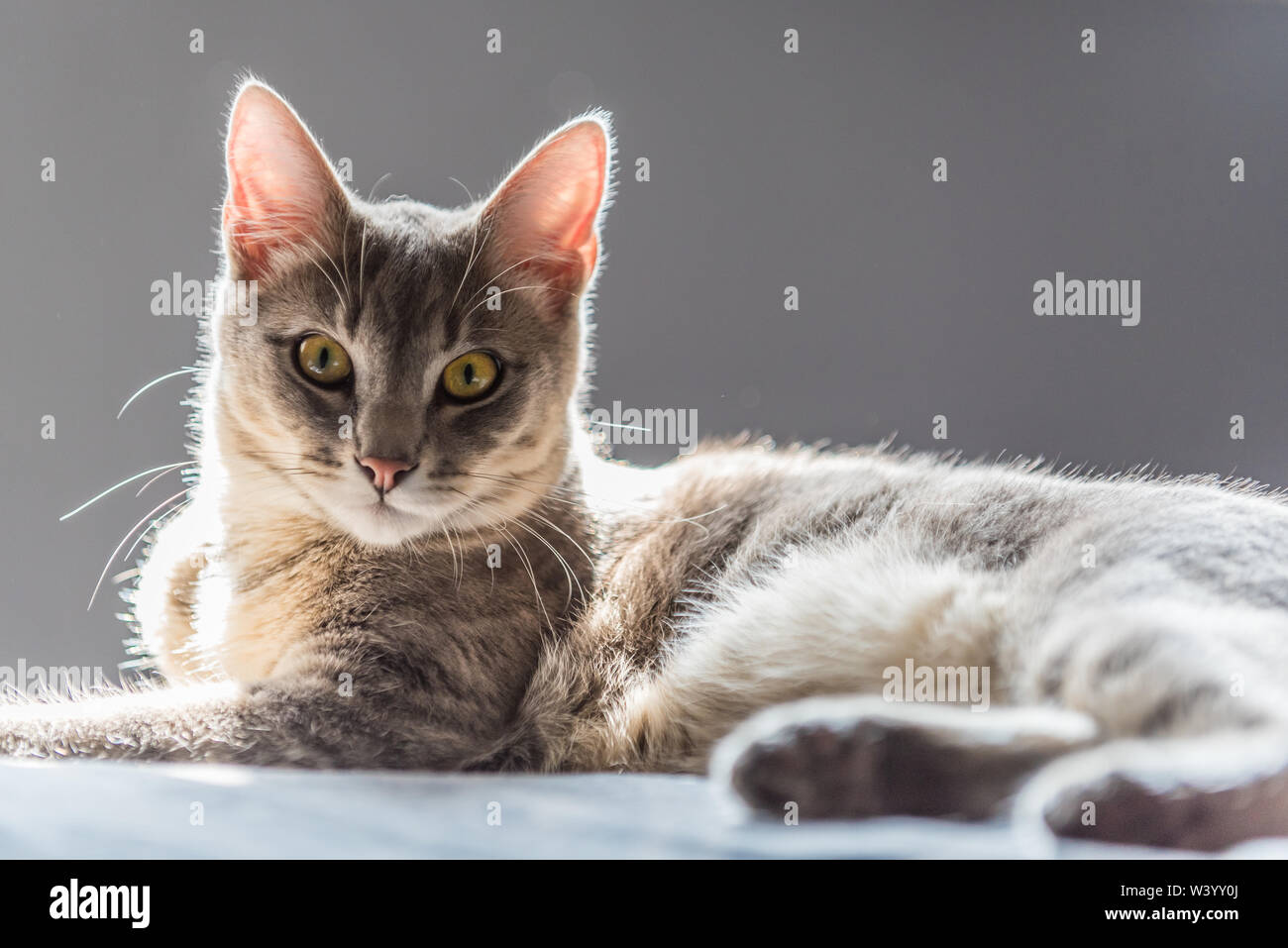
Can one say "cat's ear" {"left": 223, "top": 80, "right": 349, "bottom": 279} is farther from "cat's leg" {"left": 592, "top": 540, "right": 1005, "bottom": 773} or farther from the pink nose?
"cat's leg" {"left": 592, "top": 540, "right": 1005, "bottom": 773}

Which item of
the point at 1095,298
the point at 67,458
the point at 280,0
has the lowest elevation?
the point at 67,458

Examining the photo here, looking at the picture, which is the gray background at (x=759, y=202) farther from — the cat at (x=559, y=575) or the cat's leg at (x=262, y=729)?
the cat's leg at (x=262, y=729)

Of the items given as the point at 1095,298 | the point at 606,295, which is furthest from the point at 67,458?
the point at 1095,298

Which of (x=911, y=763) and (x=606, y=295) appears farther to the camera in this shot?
(x=606, y=295)

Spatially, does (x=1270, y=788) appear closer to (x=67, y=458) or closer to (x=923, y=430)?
(x=923, y=430)

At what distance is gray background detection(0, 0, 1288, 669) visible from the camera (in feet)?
8.34

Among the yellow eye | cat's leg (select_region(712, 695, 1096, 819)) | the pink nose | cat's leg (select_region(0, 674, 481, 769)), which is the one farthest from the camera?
the yellow eye

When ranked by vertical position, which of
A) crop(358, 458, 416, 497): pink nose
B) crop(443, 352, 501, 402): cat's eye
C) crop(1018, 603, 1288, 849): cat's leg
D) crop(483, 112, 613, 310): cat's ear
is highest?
crop(483, 112, 613, 310): cat's ear

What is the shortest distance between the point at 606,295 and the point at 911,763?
1.99 meters

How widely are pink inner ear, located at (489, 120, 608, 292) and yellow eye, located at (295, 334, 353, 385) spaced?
1.10 ft

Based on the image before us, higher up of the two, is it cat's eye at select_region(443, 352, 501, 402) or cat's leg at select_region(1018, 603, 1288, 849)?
cat's eye at select_region(443, 352, 501, 402)

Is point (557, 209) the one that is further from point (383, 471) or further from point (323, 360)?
point (383, 471)

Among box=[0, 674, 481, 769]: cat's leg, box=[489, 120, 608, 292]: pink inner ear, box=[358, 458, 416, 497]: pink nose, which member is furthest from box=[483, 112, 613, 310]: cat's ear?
box=[0, 674, 481, 769]: cat's leg

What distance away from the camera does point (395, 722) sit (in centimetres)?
141
